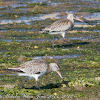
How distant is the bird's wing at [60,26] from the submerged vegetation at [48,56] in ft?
2.60

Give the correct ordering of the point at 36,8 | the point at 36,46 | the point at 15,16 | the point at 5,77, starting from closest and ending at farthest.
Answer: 1. the point at 5,77
2. the point at 36,46
3. the point at 15,16
4. the point at 36,8

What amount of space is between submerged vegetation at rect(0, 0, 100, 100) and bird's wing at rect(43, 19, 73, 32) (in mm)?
792

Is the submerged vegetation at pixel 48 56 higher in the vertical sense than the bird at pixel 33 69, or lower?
lower

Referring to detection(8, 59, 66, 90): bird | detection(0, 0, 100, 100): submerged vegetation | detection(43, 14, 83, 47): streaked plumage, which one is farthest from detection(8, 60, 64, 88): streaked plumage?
detection(43, 14, 83, 47): streaked plumage

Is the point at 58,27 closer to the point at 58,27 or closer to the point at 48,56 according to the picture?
the point at 58,27

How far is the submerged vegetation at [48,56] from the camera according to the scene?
10547 mm

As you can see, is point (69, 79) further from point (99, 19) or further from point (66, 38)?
point (99, 19)

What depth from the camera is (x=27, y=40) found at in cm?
1756

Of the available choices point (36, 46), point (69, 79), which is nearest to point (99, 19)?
point (36, 46)

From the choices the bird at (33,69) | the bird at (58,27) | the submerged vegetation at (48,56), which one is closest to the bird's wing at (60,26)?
the bird at (58,27)

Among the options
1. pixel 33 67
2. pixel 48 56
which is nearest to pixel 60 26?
pixel 48 56

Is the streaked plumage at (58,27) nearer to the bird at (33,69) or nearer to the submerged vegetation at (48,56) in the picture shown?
the submerged vegetation at (48,56)

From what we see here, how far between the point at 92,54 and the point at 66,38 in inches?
126

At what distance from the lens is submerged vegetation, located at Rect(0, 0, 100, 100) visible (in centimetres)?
1055
